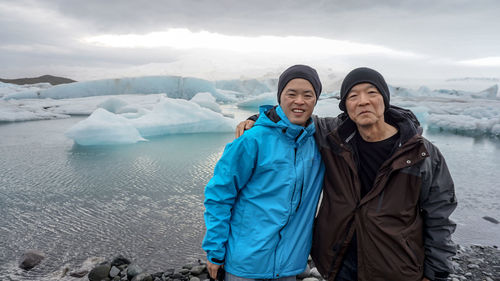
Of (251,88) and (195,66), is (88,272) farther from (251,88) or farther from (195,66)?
(195,66)

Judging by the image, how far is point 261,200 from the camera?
1.47 metres

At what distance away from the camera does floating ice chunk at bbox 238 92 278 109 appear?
1729 centimetres

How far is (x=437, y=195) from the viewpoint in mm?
1314

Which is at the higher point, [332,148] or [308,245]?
[332,148]

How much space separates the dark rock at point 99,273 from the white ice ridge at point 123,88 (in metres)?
19.4

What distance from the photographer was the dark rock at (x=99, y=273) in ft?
8.36

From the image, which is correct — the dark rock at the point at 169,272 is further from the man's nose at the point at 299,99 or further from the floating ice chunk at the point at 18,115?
the floating ice chunk at the point at 18,115

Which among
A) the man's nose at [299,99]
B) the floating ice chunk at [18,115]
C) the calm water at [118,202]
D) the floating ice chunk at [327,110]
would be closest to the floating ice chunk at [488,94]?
the floating ice chunk at [327,110]

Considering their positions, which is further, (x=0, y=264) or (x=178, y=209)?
(x=178, y=209)

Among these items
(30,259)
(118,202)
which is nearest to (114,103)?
(118,202)

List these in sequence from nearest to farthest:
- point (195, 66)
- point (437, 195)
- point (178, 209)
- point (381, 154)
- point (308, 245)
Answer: point (437, 195), point (381, 154), point (308, 245), point (178, 209), point (195, 66)

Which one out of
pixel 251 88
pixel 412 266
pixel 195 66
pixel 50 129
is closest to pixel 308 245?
pixel 412 266

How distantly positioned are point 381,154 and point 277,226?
21.9 inches

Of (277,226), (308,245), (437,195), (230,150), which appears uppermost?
(230,150)
